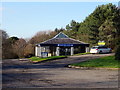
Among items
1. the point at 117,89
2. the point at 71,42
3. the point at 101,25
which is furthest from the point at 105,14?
the point at 117,89

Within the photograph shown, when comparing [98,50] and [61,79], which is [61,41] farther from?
[61,79]

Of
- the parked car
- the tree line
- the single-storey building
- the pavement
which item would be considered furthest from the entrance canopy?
the pavement

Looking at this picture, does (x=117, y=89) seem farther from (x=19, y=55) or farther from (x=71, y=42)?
(x=19, y=55)

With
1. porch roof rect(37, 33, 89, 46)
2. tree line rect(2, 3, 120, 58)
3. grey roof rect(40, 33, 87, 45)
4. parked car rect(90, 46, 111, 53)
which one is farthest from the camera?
tree line rect(2, 3, 120, 58)

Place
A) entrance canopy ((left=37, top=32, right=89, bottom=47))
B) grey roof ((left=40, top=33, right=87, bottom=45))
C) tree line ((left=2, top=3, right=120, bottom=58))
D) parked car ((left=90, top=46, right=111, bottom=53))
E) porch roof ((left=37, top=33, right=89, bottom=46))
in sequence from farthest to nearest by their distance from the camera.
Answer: tree line ((left=2, top=3, right=120, bottom=58))
grey roof ((left=40, top=33, right=87, bottom=45))
porch roof ((left=37, top=33, right=89, bottom=46))
entrance canopy ((left=37, top=32, right=89, bottom=47))
parked car ((left=90, top=46, right=111, bottom=53))

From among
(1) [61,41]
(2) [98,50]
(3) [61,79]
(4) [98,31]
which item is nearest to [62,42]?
(1) [61,41]

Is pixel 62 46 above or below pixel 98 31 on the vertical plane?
below

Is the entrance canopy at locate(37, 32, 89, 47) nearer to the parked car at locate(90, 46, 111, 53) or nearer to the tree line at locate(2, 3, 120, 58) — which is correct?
the parked car at locate(90, 46, 111, 53)

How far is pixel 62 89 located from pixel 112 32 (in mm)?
46602

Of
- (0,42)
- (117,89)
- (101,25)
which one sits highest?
(101,25)

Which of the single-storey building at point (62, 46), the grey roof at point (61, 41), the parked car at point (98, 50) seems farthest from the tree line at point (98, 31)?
the grey roof at point (61, 41)

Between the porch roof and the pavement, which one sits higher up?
the porch roof

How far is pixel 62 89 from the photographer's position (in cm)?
1070

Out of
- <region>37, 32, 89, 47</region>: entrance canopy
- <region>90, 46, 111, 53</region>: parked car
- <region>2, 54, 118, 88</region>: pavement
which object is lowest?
<region>2, 54, 118, 88</region>: pavement
